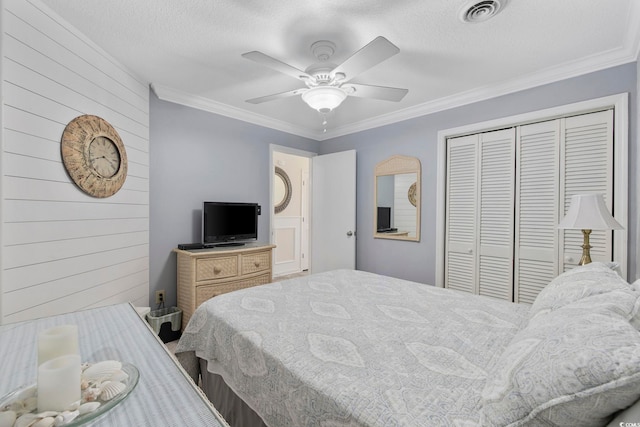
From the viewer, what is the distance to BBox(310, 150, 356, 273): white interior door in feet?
13.5

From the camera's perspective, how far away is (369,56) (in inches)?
69.2

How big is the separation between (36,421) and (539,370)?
3.65 feet

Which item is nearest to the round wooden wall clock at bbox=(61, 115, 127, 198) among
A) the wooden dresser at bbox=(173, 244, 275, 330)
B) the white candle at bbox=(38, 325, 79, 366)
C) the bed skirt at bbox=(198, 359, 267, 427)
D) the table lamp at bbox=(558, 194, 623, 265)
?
the wooden dresser at bbox=(173, 244, 275, 330)

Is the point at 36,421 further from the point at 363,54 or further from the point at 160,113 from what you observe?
the point at 160,113

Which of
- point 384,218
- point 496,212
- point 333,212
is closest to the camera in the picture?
point 496,212

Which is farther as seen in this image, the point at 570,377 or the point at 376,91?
the point at 376,91

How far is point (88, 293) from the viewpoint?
7.17 feet

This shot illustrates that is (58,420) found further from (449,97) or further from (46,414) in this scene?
(449,97)

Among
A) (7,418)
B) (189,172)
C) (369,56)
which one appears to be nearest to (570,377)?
(7,418)

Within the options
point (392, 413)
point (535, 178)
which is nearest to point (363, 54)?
point (392, 413)

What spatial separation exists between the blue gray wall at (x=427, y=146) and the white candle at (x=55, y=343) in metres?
3.29

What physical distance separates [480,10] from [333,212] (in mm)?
2937

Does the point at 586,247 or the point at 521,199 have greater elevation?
the point at 521,199

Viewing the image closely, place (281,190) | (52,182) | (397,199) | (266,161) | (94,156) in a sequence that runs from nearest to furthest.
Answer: (52,182) → (94,156) → (397,199) → (266,161) → (281,190)
